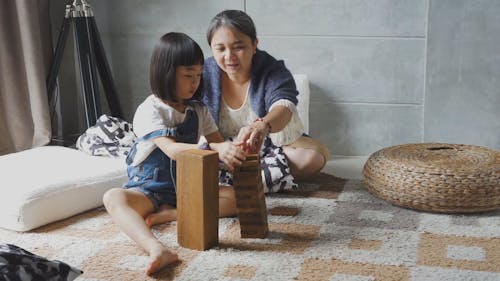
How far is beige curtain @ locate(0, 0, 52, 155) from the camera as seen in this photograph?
105 inches

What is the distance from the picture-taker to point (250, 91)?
2.18 metres

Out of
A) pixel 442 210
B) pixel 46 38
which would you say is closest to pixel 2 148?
pixel 46 38

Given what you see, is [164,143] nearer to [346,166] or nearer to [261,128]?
[261,128]

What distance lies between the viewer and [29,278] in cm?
133

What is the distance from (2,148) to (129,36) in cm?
71

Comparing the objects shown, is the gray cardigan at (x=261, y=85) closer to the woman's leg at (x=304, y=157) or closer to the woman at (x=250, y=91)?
the woman at (x=250, y=91)

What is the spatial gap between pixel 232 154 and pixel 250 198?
0.14 metres

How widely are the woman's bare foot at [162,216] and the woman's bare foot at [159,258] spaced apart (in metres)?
0.26

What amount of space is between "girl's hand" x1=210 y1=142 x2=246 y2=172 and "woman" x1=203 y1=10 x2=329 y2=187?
0.38ft

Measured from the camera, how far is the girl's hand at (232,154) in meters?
1.75

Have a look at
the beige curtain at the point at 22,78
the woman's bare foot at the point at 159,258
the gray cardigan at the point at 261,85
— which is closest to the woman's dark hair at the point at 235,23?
the gray cardigan at the point at 261,85

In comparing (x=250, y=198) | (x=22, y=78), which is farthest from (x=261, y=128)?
(x=22, y=78)

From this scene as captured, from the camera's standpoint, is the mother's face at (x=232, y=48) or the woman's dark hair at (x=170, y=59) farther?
the mother's face at (x=232, y=48)

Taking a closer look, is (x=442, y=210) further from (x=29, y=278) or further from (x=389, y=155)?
(x=29, y=278)
